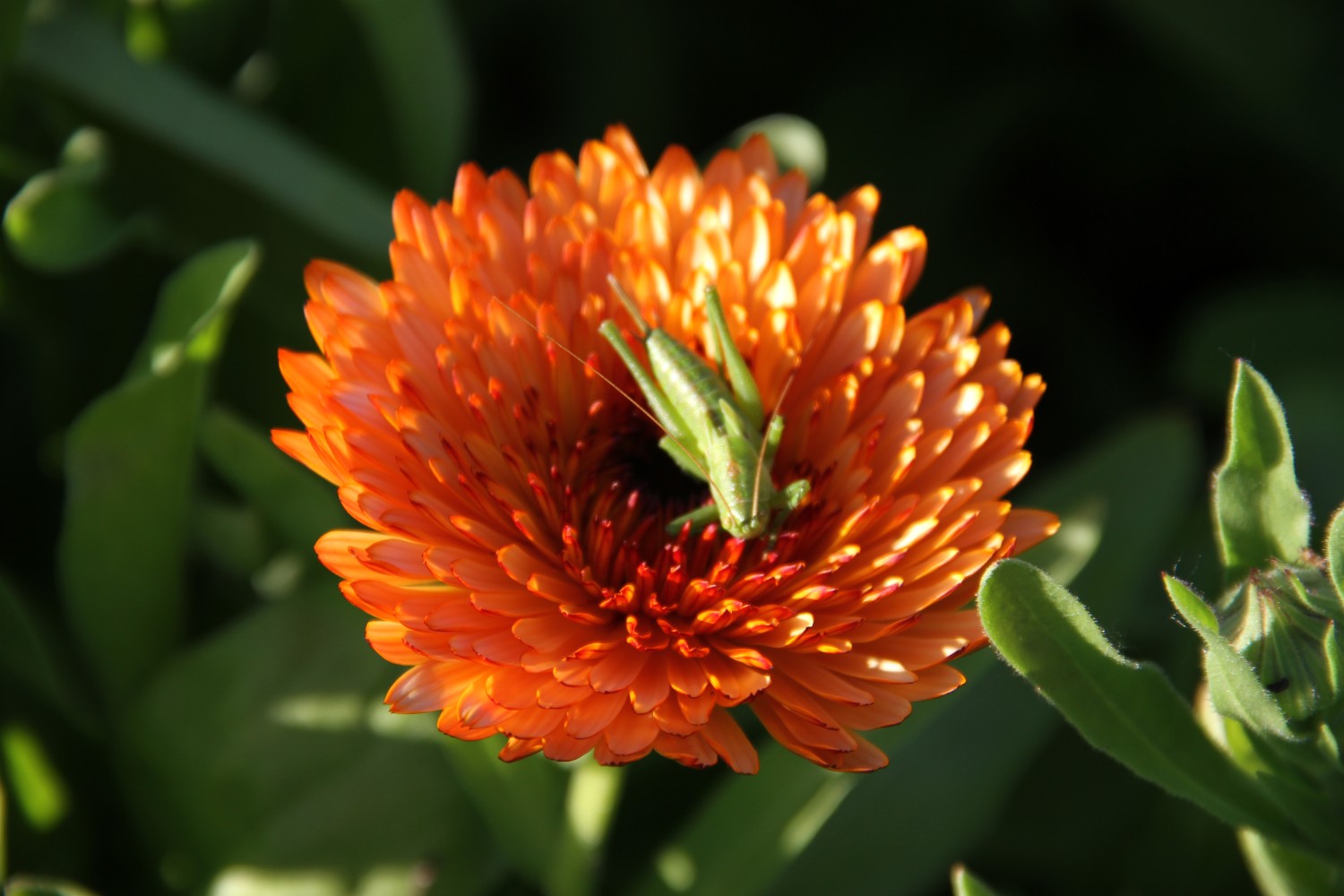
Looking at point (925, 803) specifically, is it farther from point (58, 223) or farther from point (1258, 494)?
point (58, 223)

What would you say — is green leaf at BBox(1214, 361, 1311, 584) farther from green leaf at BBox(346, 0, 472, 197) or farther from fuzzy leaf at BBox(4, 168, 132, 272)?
fuzzy leaf at BBox(4, 168, 132, 272)

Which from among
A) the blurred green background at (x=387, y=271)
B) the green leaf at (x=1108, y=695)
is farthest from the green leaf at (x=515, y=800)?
the green leaf at (x=1108, y=695)

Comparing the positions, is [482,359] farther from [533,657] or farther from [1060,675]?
[1060,675]

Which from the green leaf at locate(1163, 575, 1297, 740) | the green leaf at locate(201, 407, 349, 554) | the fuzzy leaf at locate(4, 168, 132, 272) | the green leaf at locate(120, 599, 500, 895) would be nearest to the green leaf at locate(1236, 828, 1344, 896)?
the green leaf at locate(1163, 575, 1297, 740)

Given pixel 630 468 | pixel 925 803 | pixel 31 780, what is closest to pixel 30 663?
pixel 31 780

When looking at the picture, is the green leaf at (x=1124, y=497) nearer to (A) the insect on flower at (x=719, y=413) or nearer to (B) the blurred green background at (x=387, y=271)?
(B) the blurred green background at (x=387, y=271)

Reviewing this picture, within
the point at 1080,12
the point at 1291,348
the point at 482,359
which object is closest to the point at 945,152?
the point at 1080,12
